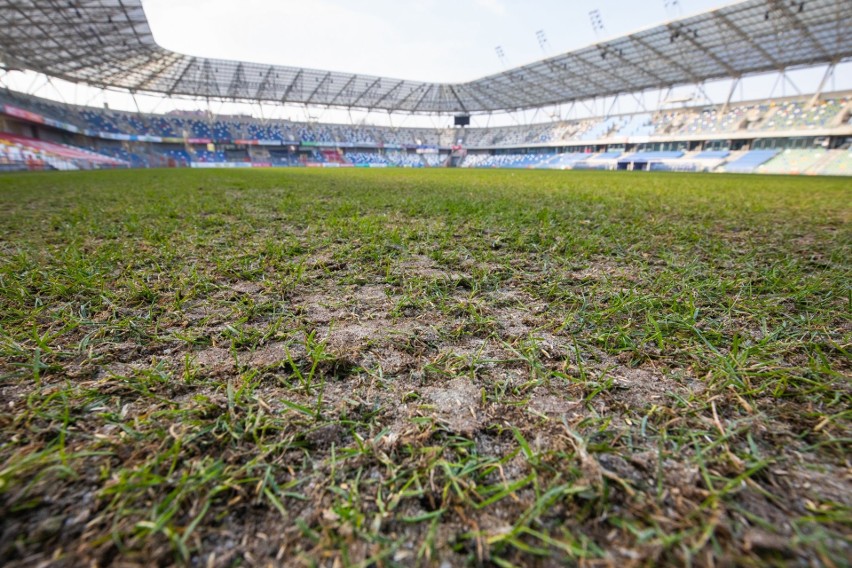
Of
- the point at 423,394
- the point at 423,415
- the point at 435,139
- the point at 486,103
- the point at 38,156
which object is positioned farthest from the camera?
the point at 435,139

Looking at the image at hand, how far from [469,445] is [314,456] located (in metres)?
0.39

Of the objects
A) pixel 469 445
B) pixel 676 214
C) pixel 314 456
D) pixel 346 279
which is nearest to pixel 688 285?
pixel 469 445

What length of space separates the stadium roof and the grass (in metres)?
34.8

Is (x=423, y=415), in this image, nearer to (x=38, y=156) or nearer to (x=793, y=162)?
(x=38, y=156)

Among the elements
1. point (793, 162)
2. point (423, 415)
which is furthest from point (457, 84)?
point (423, 415)

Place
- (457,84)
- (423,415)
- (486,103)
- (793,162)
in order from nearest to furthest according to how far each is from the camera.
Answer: (423,415) → (793,162) → (457,84) → (486,103)

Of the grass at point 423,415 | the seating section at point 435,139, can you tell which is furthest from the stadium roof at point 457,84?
the grass at point 423,415

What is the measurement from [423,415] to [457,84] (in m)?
60.7

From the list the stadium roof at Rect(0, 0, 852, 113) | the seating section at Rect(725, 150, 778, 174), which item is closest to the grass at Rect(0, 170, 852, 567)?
the stadium roof at Rect(0, 0, 852, 113)

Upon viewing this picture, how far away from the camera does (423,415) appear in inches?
41.7

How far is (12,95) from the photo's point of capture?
32.1 m

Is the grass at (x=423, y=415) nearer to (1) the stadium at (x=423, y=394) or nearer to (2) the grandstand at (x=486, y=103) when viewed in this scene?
(1) the stadium at (x=423, y=394)

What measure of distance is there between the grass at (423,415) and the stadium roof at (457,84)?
1371 inches

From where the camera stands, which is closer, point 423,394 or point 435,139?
point 423,394
